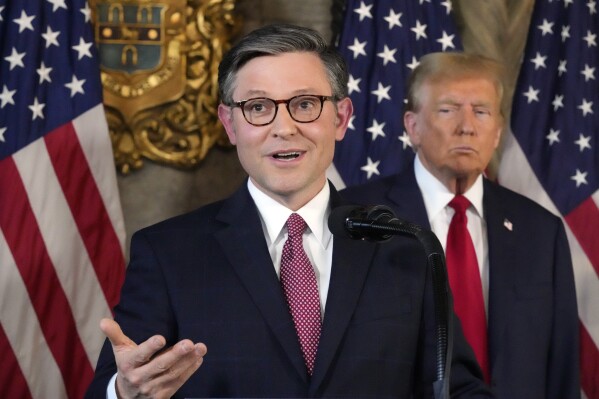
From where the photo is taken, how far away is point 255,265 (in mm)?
2391

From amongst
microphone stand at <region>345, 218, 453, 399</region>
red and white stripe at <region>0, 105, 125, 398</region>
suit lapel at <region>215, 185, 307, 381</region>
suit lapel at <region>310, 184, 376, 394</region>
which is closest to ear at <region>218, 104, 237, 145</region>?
suit lapel at <region>215, 185, 307, 381</region>

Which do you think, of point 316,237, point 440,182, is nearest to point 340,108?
point 316,237

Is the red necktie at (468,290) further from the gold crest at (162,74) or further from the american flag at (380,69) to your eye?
the gold crest at (162,74)

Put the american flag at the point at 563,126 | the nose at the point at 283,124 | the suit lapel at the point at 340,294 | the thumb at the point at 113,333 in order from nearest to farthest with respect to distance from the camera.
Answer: the thumb at the point at 113,333
the suit lapel at the point at 340,294
the nose at the point at 283,124
the american flag at the point at 563,126

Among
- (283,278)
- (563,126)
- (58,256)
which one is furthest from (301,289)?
(563,126)

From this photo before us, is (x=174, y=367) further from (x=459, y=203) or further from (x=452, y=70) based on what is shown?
(x=452, y=70)

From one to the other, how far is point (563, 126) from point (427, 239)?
2901 millimetres

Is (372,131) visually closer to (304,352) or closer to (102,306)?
(102,306)

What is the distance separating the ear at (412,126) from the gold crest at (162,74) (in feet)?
3.12

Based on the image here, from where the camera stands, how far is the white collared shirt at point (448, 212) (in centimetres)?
365

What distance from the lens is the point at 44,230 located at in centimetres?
394

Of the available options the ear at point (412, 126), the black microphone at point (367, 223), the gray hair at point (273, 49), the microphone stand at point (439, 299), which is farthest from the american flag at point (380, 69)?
the microphone stand at point (439, 299)

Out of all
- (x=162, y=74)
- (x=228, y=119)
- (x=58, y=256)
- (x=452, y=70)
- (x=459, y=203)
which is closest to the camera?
(x=228, y=119)

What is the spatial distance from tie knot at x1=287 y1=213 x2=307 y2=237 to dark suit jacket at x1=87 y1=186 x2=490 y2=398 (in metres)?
0.08
